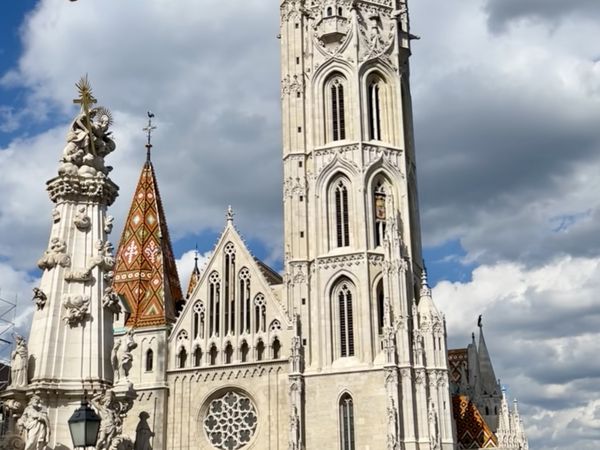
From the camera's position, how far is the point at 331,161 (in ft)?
113

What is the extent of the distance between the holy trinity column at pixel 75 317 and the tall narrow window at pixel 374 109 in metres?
21.9

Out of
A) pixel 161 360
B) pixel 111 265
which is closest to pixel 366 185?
pixel 161 360

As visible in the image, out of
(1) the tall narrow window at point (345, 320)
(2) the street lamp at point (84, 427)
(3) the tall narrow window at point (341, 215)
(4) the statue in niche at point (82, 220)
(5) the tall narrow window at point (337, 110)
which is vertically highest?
(5) the tall narrow window at point (337, 110)

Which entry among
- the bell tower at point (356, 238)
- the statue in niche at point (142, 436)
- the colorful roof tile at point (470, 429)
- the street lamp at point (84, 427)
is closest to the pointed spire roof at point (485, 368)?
the colorful roof tile at point (470, 429)

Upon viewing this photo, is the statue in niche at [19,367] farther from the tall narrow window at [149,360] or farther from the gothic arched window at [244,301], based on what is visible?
the tall narrow window at [149,360]

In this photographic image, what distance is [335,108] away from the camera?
35656 mm

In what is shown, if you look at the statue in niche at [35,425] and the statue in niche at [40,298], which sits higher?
the statue in niche at [40,298]

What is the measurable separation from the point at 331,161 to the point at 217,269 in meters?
6.12

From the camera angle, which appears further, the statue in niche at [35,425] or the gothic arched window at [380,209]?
the gothic arched window at [380,209]

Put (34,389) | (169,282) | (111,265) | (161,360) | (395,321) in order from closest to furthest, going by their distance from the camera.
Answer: (34,389)
(111,265)
(395,321)
(161,360)
(169,282)

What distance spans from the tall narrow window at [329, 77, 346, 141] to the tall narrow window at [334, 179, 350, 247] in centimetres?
196

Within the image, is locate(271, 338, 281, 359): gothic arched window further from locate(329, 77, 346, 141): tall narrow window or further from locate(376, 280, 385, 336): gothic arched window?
locate(329, 77, 346, 141): tall narrow window

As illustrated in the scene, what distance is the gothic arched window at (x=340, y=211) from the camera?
34.0 m

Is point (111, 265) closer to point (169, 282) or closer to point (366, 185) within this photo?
point (366, 185)
